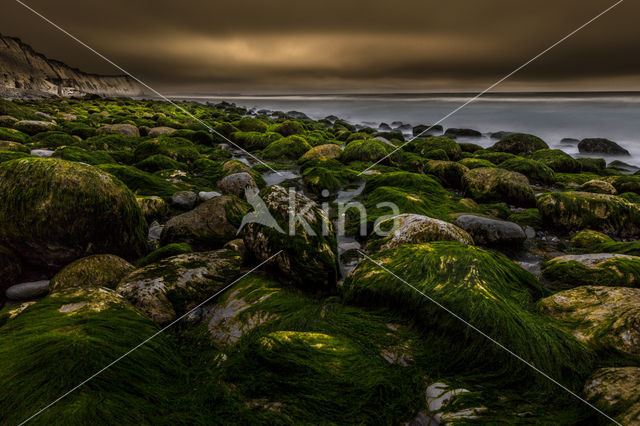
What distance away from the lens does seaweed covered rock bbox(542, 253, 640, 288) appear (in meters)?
2.79

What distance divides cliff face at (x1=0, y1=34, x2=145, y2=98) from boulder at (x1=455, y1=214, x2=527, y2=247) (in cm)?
5630

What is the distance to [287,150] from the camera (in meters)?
9.71

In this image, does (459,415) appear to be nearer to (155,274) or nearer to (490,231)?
(155,274)

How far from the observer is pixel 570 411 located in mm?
1654

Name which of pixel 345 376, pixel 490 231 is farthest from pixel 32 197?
pixel 490 231

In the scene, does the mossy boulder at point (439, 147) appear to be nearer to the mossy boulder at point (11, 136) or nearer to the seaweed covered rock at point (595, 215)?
the seaweed covered rock at point (595, 215)

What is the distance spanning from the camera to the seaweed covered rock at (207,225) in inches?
141

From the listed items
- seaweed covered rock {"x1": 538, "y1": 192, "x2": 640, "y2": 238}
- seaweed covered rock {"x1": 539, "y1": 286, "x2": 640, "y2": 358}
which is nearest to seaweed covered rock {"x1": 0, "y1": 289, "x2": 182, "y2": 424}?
seaweed covered rock {"x1": 539, "y1": 286, "x2": 640, "y2": 358}

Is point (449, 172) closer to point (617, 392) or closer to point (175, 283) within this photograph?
point (617, 392)

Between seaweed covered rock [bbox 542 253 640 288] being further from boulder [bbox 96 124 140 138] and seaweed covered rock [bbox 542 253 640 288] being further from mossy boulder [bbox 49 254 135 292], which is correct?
boulder [bbox 96 124 140 138]

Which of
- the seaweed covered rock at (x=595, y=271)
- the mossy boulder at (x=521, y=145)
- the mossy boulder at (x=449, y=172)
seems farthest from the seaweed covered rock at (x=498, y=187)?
the mossy boulder at (x=521, y=145)

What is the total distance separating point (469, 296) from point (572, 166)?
30.9 ft

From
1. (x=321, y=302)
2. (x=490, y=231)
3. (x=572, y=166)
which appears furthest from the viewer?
(x=572, y=166)

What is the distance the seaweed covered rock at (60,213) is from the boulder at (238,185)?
2232 mm
